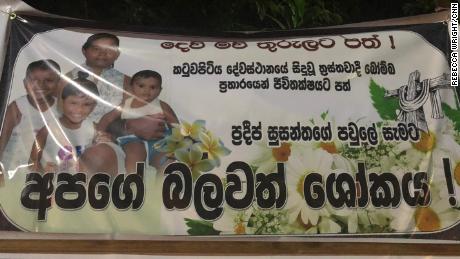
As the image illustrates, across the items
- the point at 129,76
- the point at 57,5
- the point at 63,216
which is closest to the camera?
the point at 63,216

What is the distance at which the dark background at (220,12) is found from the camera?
11.4ft

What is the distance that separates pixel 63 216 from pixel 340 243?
1285 mm

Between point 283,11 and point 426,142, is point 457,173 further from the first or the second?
point 283,11

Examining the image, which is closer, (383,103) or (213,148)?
(213,148)

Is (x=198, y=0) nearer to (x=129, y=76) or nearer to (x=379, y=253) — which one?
(x=129, y=76)

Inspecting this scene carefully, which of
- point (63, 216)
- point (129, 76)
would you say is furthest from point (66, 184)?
point (129, 76)

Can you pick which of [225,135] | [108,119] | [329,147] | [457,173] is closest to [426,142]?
[457,173]

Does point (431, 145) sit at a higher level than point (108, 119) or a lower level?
lower

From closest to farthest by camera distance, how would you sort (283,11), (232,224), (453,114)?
(232,224) < (453,114) < (283,11)

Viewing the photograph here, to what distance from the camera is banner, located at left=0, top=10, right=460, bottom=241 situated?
252 centimetres

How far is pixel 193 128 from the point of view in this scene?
2.63 metres

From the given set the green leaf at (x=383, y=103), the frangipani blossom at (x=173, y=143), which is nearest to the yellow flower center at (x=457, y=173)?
the green leaf at (x=383, y=103)

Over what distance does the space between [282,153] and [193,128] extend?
442 millimetres

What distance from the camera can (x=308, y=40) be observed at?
286 centimetres
